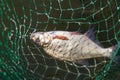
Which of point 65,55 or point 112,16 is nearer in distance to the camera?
point 65,55

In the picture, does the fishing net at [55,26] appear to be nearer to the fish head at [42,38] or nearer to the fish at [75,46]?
the fish head at [42,38]

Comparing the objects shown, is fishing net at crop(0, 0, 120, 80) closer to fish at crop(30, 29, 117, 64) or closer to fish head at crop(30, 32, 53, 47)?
fish head at crop(30, 32, 53, 47)

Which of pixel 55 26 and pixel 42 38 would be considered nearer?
pixel 42 38

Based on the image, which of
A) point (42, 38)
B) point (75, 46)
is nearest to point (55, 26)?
point (42, 38)

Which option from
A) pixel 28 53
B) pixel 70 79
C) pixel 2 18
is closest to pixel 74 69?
pixel 70 79

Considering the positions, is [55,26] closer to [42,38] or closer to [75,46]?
[42,38]

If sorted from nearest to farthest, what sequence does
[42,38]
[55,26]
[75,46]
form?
[75,46], [42,38], [55,26]

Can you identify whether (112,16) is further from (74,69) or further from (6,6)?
(6,6)

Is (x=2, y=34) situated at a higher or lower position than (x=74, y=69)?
higher
